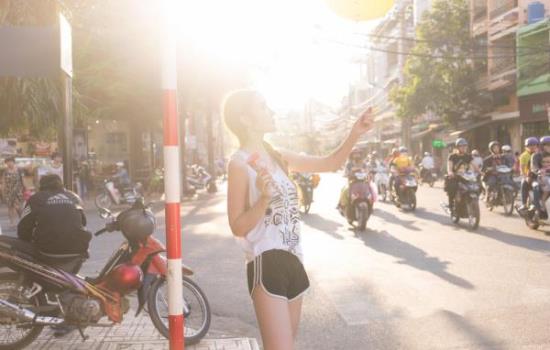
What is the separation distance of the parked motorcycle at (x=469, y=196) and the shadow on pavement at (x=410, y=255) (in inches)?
61.7

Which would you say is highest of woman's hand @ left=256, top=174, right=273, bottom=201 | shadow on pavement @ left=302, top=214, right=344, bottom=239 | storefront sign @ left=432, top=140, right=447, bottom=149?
woman's hand @ left=256, top=174, right=273, bottom=201

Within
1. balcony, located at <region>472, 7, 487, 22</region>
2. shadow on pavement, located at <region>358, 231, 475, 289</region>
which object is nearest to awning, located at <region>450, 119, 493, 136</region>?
balcony, located at <region>472, 7, 487, 22</region>

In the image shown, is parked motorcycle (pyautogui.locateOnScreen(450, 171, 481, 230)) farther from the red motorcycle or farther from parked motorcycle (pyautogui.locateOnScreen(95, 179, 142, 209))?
parked motorcycle (pyautogui.locateOnScreen(95, 179, 142, 209))

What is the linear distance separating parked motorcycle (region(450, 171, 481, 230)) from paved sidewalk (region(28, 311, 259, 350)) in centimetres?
782

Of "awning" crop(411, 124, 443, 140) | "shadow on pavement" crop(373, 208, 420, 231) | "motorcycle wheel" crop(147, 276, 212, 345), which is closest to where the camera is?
"motorcycle wheel" crop(147, 276, 212, 345)

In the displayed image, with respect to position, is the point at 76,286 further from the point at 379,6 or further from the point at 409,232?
the point at 409,232

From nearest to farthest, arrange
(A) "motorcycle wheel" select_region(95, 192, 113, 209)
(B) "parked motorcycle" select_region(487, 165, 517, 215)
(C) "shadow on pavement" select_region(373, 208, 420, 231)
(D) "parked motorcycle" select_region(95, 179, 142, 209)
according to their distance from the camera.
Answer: (C) "shadow on pavement" select_region(373, 208, 420, 231) < (B) "parked motorcycle" select_region(487, 165, 517, 215) < (D) "parked motorcycle" select_region(95, 179, 142, 209) < (A) "motorcycle wheel" select_region(95, 192, 113, 209)

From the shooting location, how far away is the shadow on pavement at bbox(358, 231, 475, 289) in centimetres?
768

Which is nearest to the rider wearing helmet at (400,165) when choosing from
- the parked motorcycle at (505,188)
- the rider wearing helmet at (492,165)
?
the rider wearing helmet at (492,165)

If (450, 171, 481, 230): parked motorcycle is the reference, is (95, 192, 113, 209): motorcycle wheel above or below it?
below

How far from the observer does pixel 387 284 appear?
7.43 meters

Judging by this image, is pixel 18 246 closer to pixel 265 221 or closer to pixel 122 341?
Answer: pixel 122 341

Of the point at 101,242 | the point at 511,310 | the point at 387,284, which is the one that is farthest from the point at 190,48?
the point at 511,310

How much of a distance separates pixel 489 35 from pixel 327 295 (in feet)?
109
